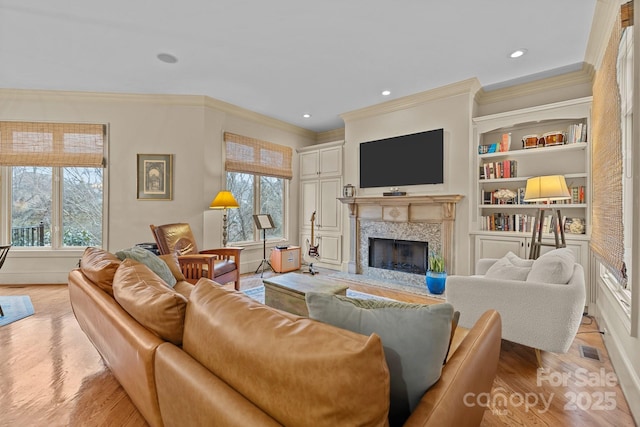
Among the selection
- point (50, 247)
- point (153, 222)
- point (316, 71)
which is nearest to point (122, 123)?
point (153, 222)

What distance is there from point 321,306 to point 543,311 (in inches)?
70.6

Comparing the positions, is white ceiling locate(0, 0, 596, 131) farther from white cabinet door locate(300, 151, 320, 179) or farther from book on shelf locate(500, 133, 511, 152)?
white cabinet door locate(300, 151, 320, 179)

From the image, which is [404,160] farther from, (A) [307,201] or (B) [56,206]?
Answer: (B) [56,206]

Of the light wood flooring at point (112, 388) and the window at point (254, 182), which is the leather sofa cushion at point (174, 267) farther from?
the window at point (254, 182)

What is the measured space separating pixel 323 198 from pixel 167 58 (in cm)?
321

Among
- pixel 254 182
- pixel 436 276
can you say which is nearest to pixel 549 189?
pixel 436 276

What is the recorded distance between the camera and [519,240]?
12.0ft

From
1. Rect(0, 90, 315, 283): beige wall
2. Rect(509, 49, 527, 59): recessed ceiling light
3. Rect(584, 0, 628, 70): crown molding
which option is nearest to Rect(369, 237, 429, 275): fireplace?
Rect(509, 49, 527, 59): recessed ceiling light

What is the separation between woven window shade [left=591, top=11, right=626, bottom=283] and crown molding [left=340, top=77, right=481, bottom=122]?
130 centimetres

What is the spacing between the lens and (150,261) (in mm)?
2314

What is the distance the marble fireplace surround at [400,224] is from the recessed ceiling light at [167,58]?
9.80 feet

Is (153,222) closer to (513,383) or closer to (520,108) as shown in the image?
(513,383)

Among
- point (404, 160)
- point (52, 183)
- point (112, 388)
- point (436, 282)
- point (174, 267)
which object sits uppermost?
point (404, 160)

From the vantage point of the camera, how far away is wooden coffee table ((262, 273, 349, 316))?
2619mm
